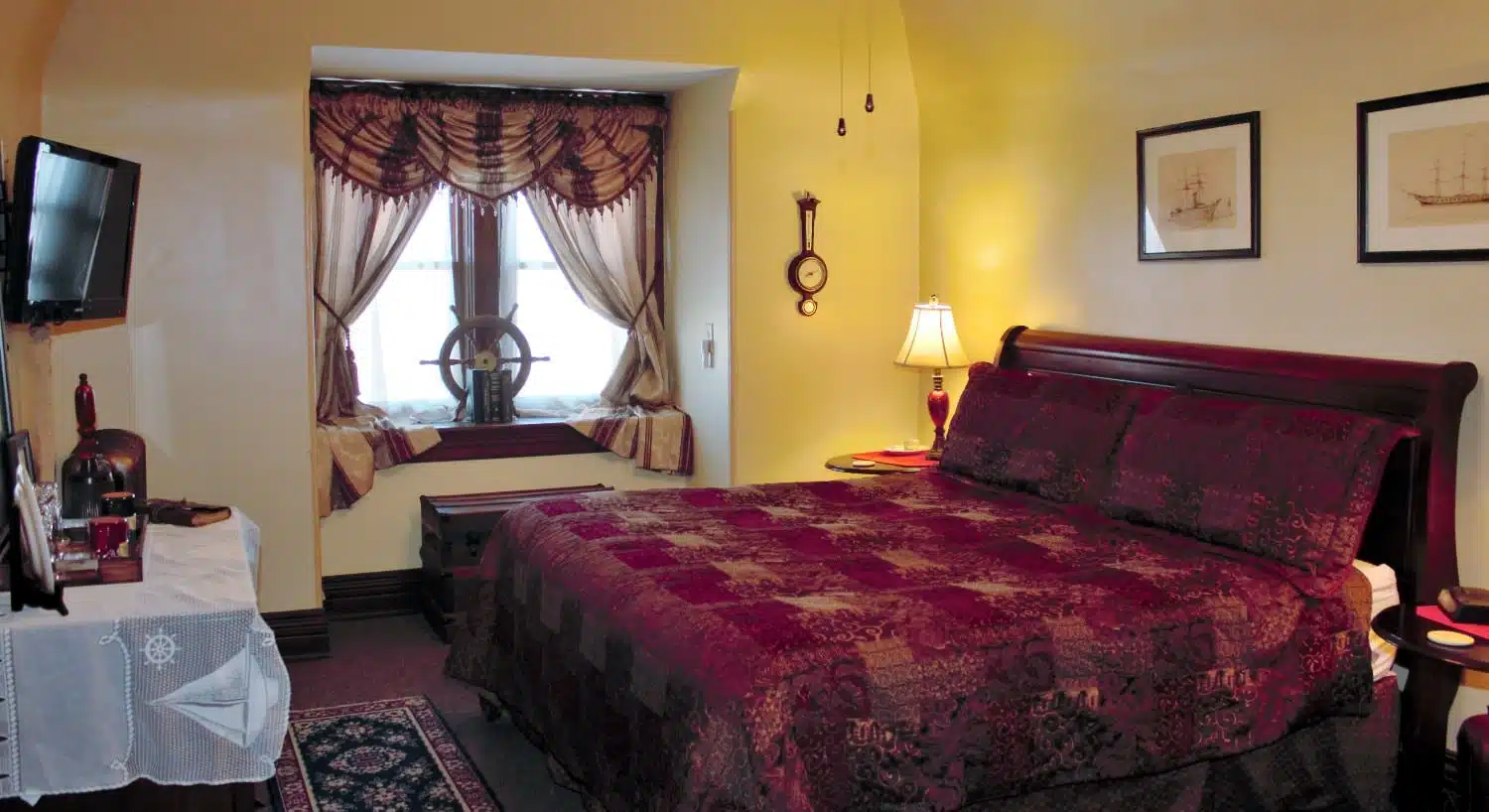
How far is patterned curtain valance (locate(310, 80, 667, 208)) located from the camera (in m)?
5.40

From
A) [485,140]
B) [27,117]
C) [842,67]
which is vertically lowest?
[27,117]

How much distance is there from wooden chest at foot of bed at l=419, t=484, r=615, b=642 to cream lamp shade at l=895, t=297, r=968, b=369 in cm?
148

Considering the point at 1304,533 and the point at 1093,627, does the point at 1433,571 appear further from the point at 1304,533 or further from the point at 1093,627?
the point at 1093,627

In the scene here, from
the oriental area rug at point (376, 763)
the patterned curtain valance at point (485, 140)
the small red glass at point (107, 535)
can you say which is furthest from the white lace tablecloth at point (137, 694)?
the patterned curtain valance at point (485, 140)

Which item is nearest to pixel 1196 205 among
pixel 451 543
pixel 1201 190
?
pixel 1201 190

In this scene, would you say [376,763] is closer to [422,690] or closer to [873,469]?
[422,690]

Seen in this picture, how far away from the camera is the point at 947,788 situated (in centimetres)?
270

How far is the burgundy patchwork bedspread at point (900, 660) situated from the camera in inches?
103

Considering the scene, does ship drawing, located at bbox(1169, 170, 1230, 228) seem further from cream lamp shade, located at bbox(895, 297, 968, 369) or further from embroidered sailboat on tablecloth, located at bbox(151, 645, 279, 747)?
embroidered sailboat on tablecloth, located at bbox(151, 645, 279, 747)

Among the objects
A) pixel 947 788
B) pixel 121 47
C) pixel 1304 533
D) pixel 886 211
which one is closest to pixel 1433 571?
pixel 1304 533

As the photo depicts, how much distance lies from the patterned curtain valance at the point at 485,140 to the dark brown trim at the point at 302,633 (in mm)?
1723

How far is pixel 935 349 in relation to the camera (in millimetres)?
5188

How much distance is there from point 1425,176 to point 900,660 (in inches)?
75.0

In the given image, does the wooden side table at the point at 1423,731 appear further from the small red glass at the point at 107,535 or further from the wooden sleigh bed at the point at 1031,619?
the small red glass at the point at 107,535
